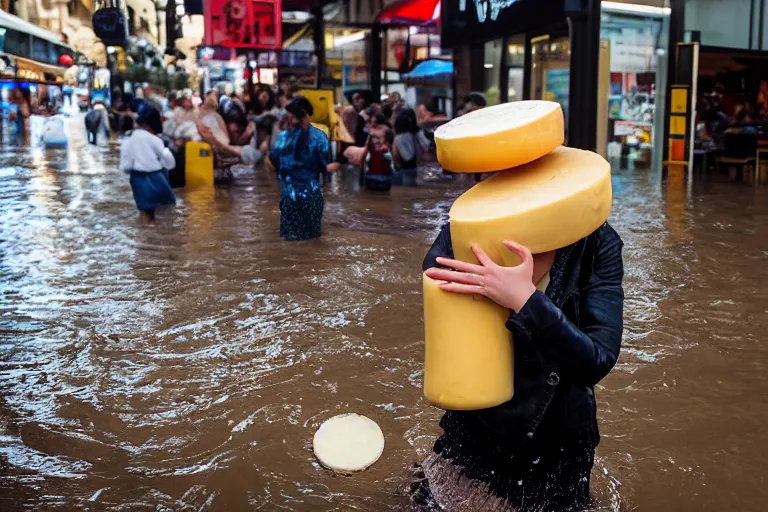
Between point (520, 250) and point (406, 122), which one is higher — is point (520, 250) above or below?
below

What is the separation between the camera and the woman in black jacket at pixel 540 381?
2.04m

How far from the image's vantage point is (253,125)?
17000 millimetres

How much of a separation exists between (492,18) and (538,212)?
756 inches

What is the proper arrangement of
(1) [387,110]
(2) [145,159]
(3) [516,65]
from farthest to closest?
(3) [516,65], (1) [387,110], (2) [145,159]

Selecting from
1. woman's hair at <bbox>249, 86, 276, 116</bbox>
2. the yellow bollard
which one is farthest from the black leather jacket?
woman's hair at <bbox>249, 86, 276, 116</bbox>

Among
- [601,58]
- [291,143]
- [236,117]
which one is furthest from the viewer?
[601,58]

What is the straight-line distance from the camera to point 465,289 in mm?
2039

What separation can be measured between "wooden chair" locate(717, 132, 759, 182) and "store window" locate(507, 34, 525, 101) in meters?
4.84

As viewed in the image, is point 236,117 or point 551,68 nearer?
point 236,117

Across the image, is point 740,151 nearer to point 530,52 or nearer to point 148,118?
point 530,52

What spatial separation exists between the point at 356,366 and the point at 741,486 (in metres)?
2.41

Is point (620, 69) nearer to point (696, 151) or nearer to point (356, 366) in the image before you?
point (696, 151)

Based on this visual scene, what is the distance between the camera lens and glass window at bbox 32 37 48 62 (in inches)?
1592

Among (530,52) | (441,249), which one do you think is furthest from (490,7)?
(441,249)
